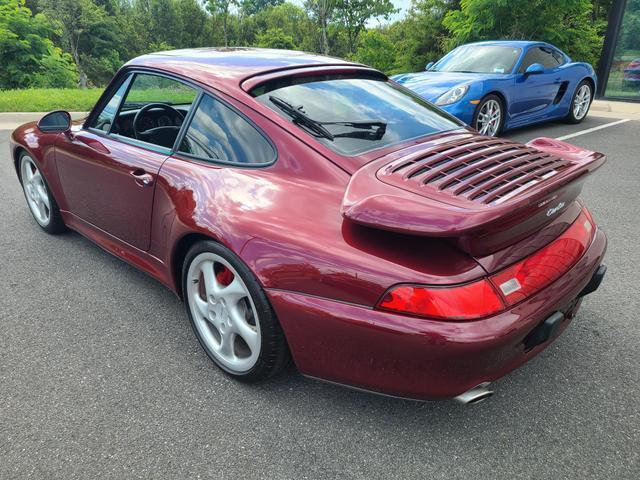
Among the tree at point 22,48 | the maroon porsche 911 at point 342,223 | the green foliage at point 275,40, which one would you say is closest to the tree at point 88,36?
the green foliage at point 275,40

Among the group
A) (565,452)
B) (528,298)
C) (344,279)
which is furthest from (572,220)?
(344,279)

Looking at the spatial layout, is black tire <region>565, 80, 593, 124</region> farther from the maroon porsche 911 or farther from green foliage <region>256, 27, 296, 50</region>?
green foliage <region>256, 27, 296, 50</region>

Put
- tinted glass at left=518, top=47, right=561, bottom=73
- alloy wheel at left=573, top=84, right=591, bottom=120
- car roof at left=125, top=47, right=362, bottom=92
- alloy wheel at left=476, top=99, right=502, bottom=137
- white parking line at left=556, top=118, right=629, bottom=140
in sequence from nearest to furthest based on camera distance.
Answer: car roof at left=125, top=47, right=362, bottom=92, alloy wheel at left=476, top=99, right=502, bottom=137, tinted glass at left=518, top=47, right=561, bottom=73, white parking line at left=556, top=118, right=629, bottom=140, alloy wheel at left=573, top=84, right=591, bottom=120

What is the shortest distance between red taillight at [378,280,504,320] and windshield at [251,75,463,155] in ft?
2.33

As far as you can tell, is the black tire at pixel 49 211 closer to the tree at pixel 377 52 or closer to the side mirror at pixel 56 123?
the side mirror at pixel 56 123

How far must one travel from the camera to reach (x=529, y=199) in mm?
1579

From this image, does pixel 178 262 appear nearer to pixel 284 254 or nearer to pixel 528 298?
pixel 284 254

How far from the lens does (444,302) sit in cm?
156

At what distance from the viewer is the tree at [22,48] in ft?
54.4

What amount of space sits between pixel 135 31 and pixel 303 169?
58279 mm

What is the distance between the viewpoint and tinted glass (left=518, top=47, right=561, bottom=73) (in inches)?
275

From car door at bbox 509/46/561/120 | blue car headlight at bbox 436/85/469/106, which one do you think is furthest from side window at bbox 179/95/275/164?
car door at bbox 509/46/561/120

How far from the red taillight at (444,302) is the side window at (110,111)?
2183 mm

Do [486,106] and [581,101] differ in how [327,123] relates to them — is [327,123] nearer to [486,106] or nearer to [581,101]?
[486,106]
